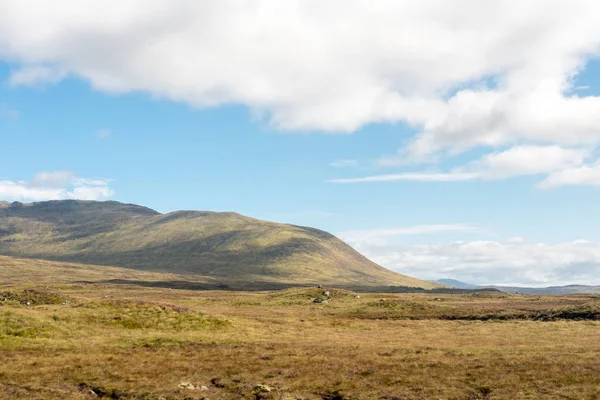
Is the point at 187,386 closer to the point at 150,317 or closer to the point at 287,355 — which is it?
the point at 287,355

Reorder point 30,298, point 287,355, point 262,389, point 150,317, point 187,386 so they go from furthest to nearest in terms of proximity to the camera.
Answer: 1. point 30,298
2. point 150,317
3. point 287,355
4. point 187,386
5. point 262,389

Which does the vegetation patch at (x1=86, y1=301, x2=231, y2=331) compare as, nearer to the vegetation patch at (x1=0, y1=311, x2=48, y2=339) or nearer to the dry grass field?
the dry grass field

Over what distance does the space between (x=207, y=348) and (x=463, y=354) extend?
26564mm

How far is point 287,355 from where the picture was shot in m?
50.2

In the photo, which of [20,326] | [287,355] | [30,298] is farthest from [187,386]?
[30,298]

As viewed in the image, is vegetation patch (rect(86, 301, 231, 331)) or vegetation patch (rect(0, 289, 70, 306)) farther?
vegetation patch (rect(0, 289, 70, 306))

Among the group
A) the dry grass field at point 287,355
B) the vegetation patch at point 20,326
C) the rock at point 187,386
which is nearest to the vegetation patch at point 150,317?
the dry grass field at point 287,355

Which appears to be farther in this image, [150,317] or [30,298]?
[30,298]

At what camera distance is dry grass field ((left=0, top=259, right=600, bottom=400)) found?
35156 mm

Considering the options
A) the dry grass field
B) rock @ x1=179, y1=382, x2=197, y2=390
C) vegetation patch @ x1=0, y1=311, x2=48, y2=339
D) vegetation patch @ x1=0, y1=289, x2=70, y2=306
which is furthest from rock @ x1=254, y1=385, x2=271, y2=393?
vegetation patch @ x1=0, y1=289, x2=70, y2=306

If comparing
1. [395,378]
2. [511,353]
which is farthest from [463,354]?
[395,378]

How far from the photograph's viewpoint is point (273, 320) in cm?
8356

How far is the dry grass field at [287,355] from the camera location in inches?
1384

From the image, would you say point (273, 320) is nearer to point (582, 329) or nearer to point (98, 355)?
point (98, 355)
